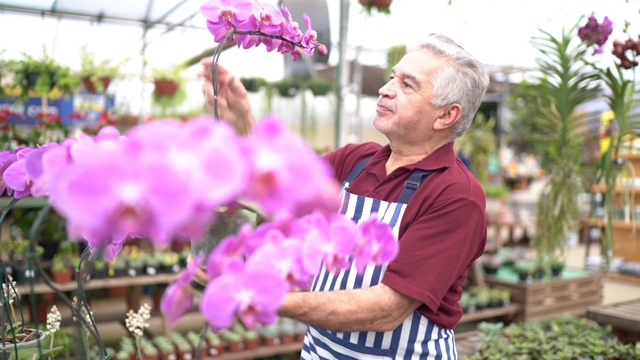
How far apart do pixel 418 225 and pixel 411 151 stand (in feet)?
0.82

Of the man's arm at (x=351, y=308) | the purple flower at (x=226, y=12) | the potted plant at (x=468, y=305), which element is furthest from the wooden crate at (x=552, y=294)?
the purple flower at (x=226, y=12)

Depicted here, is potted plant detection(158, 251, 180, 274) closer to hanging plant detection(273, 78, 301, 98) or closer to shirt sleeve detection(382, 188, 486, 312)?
hanging plant detection(273, 78, 301, 98)

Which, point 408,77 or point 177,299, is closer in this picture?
point 177,299

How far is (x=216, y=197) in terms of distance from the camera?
1.35 ft

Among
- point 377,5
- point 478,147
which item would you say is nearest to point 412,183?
point 377,5

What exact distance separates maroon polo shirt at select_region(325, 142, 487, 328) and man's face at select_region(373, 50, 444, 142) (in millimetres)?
91

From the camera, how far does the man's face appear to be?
1.26 meters

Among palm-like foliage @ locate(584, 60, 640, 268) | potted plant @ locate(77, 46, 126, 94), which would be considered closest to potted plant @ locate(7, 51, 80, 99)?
potted plant @ locate(77, 46, 126, 94)

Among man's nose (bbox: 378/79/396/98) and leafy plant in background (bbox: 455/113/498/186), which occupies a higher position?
man's nose (bbox: 378/79/396/98)

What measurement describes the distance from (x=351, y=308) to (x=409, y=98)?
508mm

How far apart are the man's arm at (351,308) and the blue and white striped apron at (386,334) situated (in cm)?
16

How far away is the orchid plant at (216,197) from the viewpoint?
0.40 metres

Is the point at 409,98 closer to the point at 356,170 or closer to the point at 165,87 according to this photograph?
the point at 356,170

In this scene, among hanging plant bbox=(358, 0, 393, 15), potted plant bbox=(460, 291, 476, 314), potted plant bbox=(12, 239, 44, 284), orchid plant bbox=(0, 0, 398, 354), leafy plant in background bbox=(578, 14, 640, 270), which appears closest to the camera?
orchid plant bbox=(0, 0, 398, 354)
